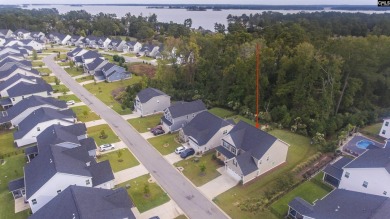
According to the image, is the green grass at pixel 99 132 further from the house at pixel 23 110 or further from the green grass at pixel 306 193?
the green grass at pixel 306 193

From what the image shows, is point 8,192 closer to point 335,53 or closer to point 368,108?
point 335,53

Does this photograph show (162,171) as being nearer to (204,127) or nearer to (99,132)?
(204,127)

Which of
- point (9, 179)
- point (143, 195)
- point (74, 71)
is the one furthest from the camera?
point (74, 71)

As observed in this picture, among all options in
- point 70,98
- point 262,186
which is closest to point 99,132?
point 70,98

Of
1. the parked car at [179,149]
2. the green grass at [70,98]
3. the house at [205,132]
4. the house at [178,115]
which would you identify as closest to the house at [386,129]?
the house at [205,132]

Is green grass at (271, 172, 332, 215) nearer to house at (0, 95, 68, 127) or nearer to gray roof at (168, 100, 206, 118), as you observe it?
gray roof at (168, 100, 206, 118)

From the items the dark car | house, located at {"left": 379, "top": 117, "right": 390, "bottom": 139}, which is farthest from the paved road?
house, located at {"left": 379, "top": 117, "right": 390, "bottom": 139}
